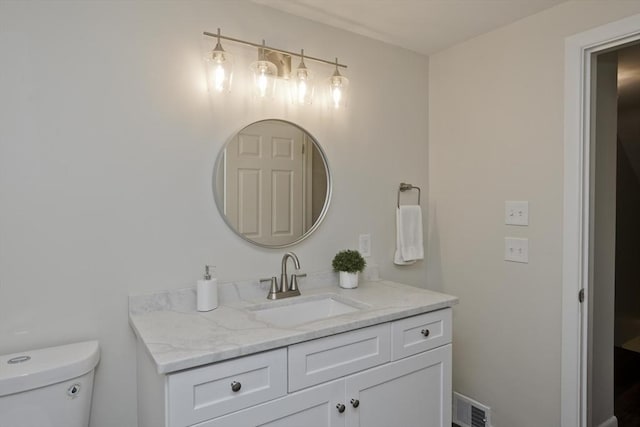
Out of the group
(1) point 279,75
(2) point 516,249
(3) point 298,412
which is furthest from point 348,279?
(1) point 279,75

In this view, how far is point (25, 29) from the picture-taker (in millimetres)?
1314

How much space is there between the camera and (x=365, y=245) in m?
2.18

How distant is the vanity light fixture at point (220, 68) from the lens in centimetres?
162

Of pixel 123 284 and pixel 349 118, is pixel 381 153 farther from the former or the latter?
pixel 123 284

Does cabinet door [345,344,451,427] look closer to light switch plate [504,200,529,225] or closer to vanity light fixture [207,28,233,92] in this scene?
light switch plate [504,200,529,225]

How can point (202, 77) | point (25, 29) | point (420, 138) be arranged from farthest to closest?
1. point (420, 138)
2. point (202, 77)
3. point (25, 29)

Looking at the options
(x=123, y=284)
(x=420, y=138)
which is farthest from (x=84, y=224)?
(x=420, y=138)

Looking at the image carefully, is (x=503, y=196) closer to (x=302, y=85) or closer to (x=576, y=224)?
(x=576, y=224)

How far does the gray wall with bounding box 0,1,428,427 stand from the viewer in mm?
1314

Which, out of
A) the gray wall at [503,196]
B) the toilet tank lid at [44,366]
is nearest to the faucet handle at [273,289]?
the toilet tank lid at [44,366]

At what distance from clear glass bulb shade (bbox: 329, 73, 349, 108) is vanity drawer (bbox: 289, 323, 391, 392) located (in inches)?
45.8

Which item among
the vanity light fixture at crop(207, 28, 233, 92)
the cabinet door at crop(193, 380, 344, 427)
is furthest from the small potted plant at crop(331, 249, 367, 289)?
the vanity light fixture at crop(207, 28, 233, 92)

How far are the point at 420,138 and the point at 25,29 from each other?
2016 mm

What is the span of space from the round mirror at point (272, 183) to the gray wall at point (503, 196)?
2.87 feet
